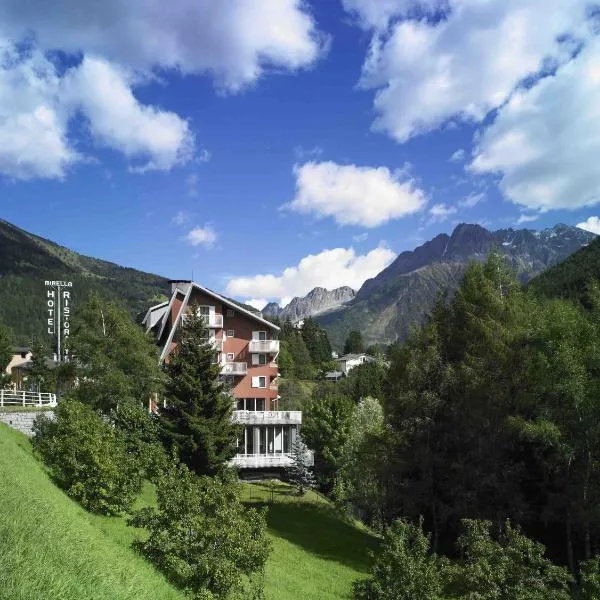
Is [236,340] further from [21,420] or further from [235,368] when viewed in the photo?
[21,420]

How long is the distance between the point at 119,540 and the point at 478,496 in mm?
21078

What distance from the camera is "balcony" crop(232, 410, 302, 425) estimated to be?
154 ft

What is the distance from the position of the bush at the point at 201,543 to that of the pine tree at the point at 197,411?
1723cm

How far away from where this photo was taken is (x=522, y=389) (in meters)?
32.2

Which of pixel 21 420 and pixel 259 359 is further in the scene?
pixel 259 359

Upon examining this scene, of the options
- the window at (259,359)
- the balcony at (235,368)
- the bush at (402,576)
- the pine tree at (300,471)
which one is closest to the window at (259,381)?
the window at (259,359)

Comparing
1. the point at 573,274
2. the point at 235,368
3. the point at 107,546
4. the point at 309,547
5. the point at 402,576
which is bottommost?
the point at 309,547

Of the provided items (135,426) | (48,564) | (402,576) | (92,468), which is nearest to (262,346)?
(135,426)

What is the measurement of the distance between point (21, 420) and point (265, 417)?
2007 cm

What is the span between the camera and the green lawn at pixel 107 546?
813cm

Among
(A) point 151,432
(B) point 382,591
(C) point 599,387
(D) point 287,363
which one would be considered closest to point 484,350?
(C) point 599,387

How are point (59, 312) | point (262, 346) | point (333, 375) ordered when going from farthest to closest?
point (333, 375) → point (59, 312) → point (262, 346)

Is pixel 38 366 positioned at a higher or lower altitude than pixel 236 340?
lower

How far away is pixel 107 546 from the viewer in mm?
15203
